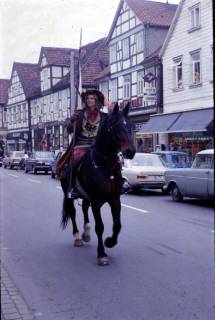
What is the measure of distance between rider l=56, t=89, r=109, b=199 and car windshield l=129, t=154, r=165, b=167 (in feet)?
28.4

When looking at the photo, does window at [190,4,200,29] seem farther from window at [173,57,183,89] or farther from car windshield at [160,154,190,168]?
car windshield at [160,154,190,168]

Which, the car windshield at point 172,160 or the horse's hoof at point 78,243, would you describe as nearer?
the horse's hoof at point 78,243

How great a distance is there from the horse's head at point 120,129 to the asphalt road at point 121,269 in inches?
52.3

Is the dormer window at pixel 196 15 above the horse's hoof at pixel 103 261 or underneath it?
above

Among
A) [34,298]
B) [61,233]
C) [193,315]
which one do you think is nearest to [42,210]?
[61,233]

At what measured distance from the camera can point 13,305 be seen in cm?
402

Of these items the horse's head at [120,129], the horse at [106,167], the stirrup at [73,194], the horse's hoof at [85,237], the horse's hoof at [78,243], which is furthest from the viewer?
the horse's hoof at [85,237]

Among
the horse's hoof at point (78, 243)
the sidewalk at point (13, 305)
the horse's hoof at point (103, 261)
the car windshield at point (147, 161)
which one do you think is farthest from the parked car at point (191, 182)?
the sidewalk at point (13, 305)

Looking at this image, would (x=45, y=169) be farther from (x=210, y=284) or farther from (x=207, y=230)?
(x=210, y=284)

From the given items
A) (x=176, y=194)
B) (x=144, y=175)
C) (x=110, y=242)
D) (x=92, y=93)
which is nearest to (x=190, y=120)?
(x=92, y=93)

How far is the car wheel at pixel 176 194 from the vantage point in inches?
480

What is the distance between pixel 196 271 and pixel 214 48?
4.15 m

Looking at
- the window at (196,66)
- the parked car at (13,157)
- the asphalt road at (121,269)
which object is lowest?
the asphalt road at (121,269)

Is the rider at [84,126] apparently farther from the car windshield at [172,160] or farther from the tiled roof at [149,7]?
the car windshield at [172,160]
